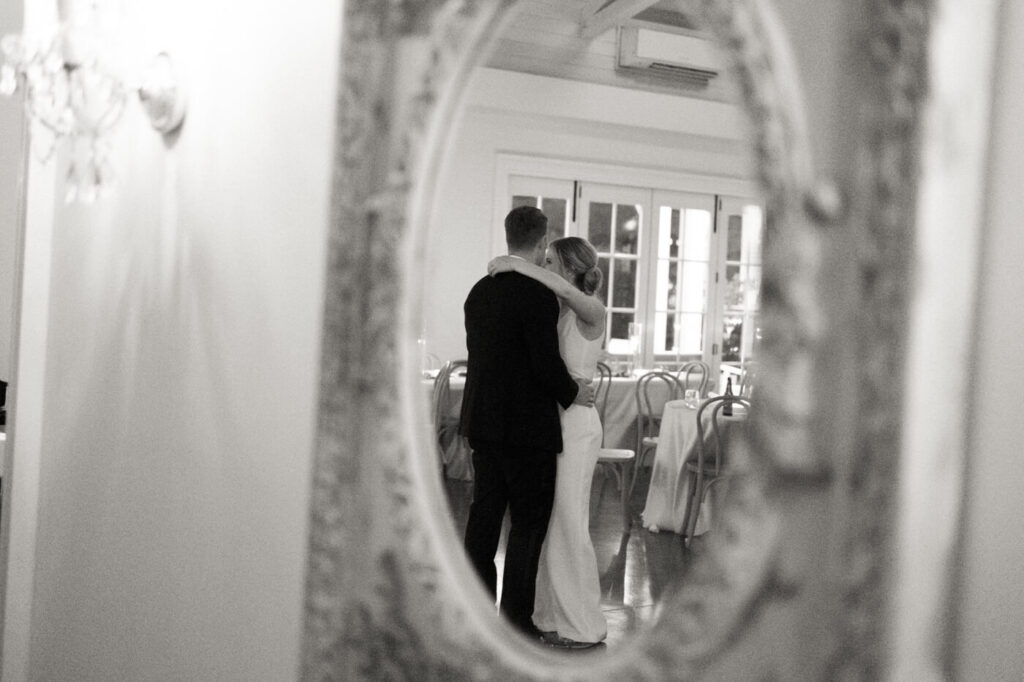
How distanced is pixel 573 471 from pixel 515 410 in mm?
110

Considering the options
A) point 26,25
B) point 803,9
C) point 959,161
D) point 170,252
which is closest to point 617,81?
point 803,9

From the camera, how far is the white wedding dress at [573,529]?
0.81 meters

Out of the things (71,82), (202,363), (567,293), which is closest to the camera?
(567,293)

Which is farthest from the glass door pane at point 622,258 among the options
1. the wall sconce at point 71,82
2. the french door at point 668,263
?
the wall sconce at point 71,82

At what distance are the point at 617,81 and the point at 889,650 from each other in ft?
1.49

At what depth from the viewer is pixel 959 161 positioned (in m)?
0.62

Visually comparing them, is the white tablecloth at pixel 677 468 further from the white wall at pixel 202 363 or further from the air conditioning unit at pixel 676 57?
the white wall at pixel 202 363

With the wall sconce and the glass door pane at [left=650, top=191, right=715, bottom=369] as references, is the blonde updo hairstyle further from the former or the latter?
the wall sconce

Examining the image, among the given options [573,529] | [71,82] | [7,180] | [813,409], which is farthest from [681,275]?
[7,180]

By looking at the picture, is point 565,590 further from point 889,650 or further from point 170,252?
point 170,252

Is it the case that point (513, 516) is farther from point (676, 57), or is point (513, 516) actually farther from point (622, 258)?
point (676, 57)

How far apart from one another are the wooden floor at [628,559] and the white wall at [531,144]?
0.23 metres

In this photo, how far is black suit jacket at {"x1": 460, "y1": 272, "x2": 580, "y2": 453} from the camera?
0.87 m

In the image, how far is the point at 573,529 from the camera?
834mm
